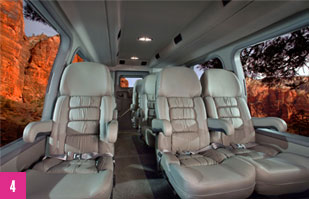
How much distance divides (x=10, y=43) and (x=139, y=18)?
1881 millimetres

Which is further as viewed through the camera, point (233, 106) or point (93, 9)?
point (233, 106)

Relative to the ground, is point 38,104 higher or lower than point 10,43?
lower

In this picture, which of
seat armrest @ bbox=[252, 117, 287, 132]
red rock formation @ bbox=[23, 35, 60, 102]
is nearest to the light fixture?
red rock formation @ bbox=[23, 35, 60, 102]

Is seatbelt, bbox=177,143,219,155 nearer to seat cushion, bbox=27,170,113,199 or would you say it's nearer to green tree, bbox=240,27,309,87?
seat cushion, bbox=27,170,113,199

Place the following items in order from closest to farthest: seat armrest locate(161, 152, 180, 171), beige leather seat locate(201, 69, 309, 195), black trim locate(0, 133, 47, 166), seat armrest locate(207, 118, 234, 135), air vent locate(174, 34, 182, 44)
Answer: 1. black trim locate(0, 133, 47, 166)
2. beige leather seat locate(201, 69, 309, 195)
3. seat armrest locate(161, 152, 180, 171)
4. seat armrest locate(207, 118, 234, 135)
5. air vent locate(174, 34, 182, 44)

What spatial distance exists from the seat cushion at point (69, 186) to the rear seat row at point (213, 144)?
0.56 metres

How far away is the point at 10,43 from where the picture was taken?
141cm

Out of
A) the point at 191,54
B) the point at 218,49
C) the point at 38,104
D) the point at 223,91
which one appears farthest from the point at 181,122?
the point at 191,54

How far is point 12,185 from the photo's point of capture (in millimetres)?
971

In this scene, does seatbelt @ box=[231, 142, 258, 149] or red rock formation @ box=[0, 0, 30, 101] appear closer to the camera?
red rock formation @ box=[0, 0, 30, 101]

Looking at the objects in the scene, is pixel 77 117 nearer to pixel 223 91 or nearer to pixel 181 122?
pixel 181 122

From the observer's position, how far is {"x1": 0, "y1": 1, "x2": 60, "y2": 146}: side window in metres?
1.38

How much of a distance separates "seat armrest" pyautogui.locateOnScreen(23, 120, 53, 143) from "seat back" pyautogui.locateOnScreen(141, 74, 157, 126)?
2251mm

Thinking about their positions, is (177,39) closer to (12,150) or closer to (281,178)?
(281,178)
